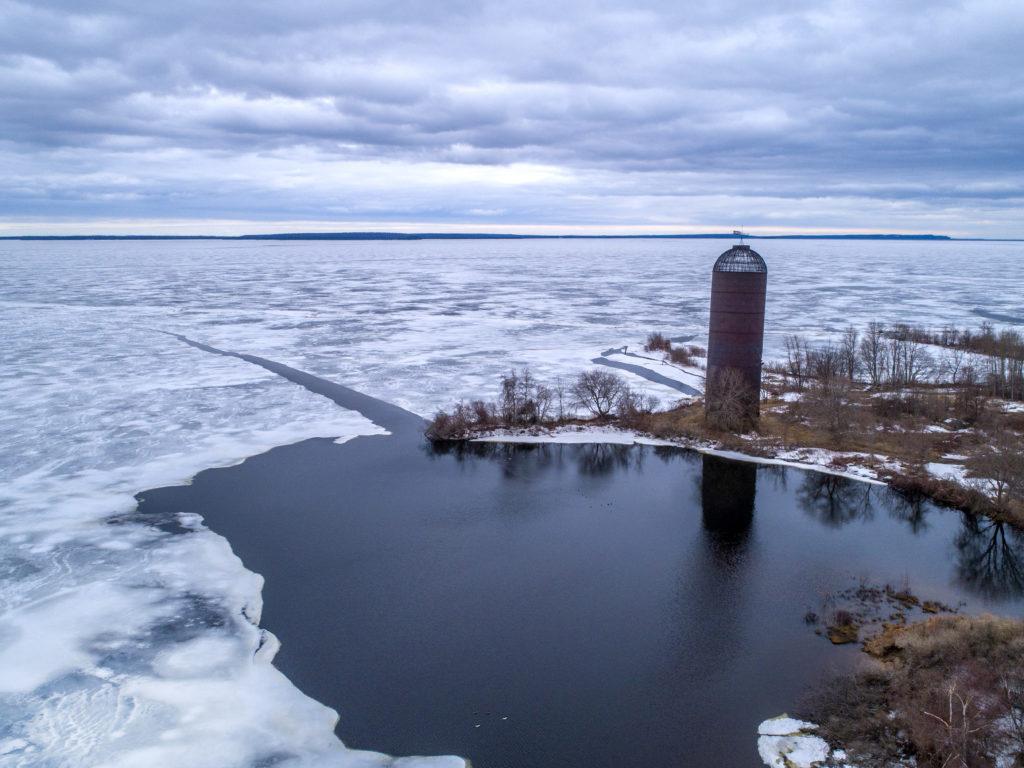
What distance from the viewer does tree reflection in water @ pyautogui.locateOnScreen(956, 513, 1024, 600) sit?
581 inches

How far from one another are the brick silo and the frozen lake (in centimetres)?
525

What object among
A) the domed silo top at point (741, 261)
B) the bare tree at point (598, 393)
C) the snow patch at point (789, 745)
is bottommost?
the snow patch at point (789, 745)

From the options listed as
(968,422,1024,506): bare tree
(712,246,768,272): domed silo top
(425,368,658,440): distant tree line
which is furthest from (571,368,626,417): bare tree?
(968,422,1024,506): bare tree

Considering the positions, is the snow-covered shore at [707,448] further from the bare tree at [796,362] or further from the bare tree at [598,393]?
the bare tree at [796,362]

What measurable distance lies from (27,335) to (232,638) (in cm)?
3497

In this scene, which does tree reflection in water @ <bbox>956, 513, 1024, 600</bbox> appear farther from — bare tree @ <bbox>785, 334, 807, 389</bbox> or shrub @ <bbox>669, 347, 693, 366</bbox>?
shrub @ <bbox>669, 347, 693, 366</bbox>

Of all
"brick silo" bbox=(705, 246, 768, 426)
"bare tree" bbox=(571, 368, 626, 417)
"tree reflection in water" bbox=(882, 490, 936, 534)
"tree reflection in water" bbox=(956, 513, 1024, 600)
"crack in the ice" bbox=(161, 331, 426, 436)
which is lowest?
"tree reflection in water" bbox=(956, 513, 1024, 600)

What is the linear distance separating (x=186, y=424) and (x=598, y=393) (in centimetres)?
1334

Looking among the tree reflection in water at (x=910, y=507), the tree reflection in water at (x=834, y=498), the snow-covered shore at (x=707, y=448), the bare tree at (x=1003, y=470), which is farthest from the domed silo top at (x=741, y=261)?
the bare tree at (x=1003, y=470)

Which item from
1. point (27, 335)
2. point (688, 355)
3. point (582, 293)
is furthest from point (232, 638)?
point (582, 293)

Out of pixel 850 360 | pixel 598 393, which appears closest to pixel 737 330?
pixel 598 393

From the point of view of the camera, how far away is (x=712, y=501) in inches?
752

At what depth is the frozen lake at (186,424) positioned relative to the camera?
10.6 m

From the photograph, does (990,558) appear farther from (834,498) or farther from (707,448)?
(707,448)
